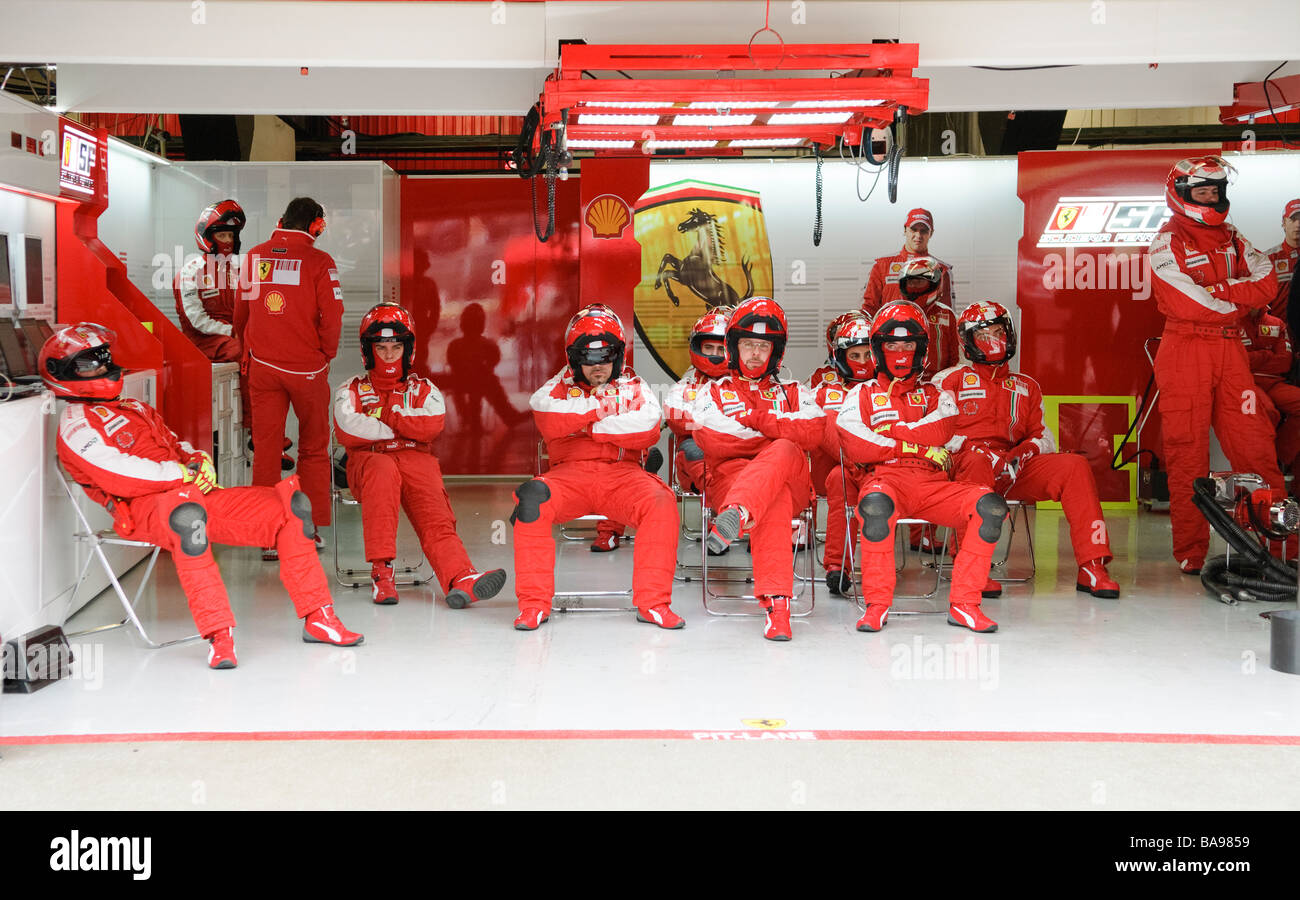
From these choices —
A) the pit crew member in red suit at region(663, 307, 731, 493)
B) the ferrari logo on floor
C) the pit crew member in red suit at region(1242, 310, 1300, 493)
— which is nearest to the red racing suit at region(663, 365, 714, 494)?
the pit crew member in red suit at region(663, 307, 731, 493)

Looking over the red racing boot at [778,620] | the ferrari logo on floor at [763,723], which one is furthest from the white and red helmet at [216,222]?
the ferrari logo on floor at [763,723]

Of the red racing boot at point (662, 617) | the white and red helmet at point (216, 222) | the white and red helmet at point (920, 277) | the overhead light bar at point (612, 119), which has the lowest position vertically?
the red racing boot at point (662, 617)

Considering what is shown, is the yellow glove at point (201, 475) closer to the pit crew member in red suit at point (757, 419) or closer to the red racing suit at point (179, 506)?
the red racing suit at point (179, 506)

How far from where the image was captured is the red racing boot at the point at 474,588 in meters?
5.75

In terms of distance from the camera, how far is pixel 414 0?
20.1ft

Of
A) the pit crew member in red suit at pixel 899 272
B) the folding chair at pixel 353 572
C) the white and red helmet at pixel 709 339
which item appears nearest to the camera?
the folding chair at pixel 353 572

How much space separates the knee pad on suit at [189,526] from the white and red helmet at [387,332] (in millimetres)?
1552

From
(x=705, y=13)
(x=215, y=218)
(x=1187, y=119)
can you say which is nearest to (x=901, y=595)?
(x=705, y=13)

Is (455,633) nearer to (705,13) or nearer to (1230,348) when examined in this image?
(705,13)

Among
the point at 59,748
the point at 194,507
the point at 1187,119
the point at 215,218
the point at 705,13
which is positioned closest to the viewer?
the point at 59,748

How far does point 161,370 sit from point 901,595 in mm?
4188

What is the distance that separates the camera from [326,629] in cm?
513

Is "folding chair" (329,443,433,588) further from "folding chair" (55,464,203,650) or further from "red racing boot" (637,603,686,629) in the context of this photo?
"red racing boot" (637,603,686,629)

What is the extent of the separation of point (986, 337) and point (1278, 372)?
8.48 ft
